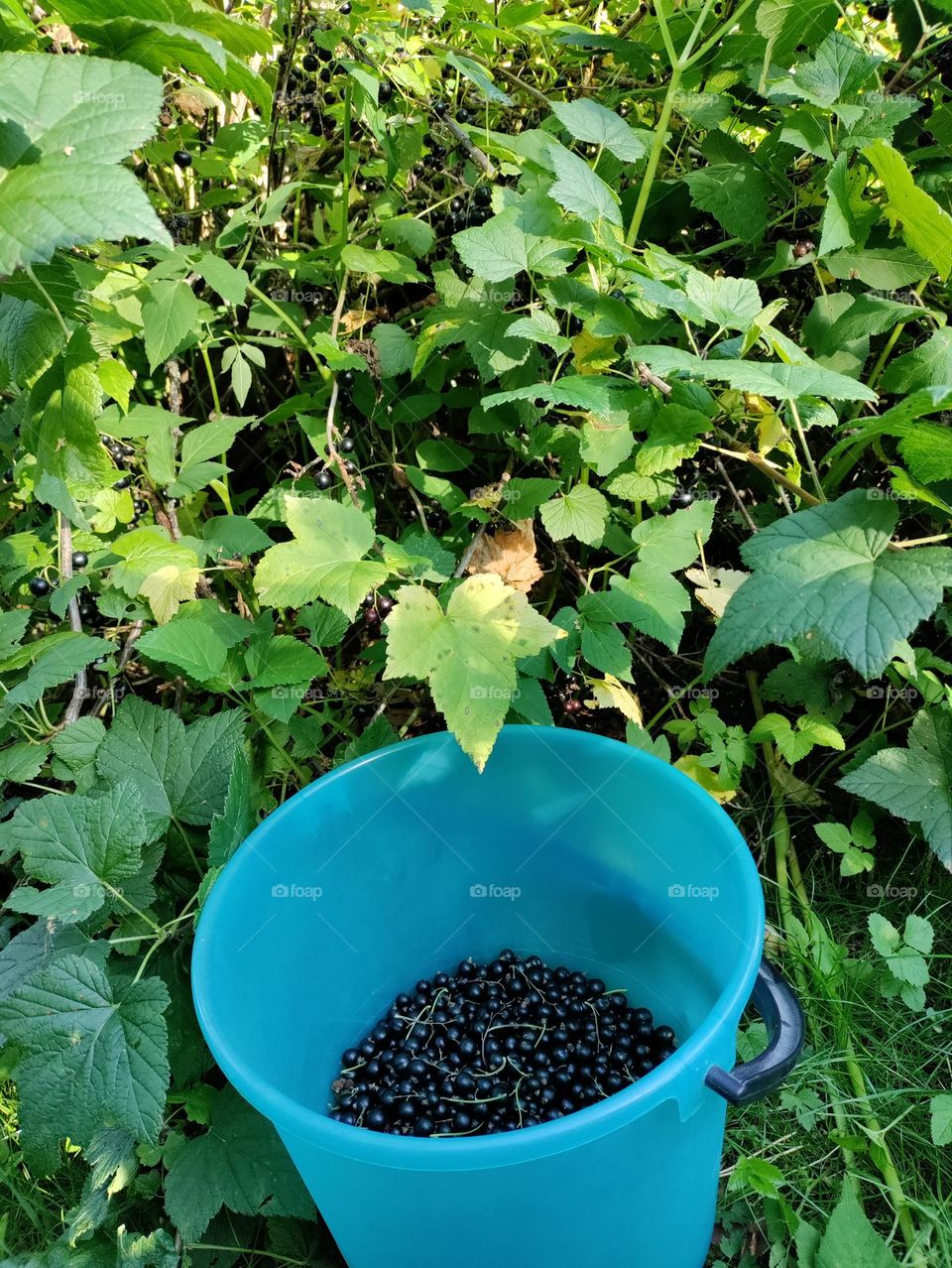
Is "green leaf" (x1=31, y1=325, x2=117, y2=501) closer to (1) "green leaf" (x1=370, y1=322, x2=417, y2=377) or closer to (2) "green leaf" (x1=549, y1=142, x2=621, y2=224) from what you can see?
(1) "green leaf" (x1=370, y1=322, x2=417, y2=377)

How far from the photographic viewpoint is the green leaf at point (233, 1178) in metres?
1.05

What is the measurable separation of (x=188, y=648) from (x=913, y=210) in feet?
3.38

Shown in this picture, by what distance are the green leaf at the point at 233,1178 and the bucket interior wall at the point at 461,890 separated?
0.08 metres

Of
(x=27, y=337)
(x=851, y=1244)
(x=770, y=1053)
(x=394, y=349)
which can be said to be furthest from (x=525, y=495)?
(x=851, y=1244)

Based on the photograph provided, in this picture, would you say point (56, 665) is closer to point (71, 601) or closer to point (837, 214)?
point (71, 601)

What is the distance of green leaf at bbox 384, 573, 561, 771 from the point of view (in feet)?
3.20

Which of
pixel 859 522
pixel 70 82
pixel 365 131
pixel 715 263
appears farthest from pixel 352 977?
pixel 365 131

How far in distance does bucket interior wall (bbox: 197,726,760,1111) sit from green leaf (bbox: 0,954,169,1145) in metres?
0.10

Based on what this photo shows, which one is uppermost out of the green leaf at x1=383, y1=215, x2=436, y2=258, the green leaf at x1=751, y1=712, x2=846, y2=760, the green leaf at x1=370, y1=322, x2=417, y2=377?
the green leaf at x1=383, y1=215, x2=436, y2=258

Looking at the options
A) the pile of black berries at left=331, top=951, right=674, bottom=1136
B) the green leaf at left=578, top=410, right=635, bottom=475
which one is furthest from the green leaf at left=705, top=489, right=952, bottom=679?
the pile of black berries at left=331, top=951, right=674, bottom=1136

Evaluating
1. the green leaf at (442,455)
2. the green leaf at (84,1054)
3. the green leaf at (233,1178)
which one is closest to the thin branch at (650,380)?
the green leaf at (442,455)

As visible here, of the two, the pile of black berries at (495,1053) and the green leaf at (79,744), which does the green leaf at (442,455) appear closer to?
the green leaf at (79,744)

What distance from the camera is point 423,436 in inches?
62.4

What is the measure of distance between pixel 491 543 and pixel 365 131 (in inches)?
31.5
